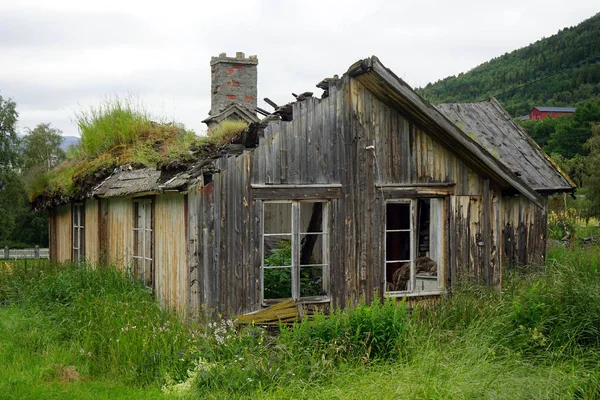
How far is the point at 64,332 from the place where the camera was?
969 cm

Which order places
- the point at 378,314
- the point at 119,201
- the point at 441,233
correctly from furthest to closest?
the point at 119,201, the point at 441,233, the point at 378,314

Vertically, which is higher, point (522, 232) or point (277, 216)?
point (277, 216)

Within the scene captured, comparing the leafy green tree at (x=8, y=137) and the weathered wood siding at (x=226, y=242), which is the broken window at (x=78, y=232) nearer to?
the weathered wood siding at (x=226, y=242)

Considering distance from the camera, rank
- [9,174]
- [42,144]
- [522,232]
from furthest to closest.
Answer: [42,144], [9,174], [522,232]

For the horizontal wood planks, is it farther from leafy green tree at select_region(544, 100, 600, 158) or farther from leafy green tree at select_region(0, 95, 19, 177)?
leafy green tree at select_region(544, 100, 600, 158)

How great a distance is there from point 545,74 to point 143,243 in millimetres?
66659

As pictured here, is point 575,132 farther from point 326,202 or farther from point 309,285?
point 326,202

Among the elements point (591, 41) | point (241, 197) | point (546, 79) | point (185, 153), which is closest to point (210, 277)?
point (241, 197)

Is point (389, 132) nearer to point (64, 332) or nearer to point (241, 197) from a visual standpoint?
point (241, 197)

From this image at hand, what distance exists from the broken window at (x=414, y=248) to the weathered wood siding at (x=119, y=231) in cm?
465

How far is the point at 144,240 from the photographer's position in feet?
37.9

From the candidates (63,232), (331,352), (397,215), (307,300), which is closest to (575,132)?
(397,215)

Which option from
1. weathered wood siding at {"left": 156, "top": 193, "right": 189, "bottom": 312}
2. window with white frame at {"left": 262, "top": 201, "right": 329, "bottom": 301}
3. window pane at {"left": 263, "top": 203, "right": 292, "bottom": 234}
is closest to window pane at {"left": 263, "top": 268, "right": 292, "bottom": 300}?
window with white frame at {"left": 262, "top": 201, "right": 329, "bottom": 301}

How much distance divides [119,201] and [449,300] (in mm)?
6237
